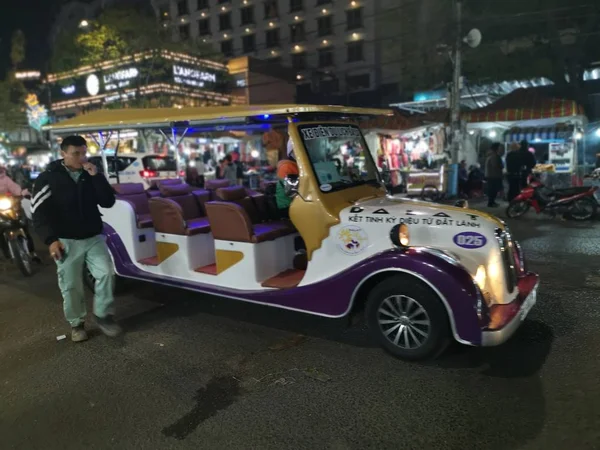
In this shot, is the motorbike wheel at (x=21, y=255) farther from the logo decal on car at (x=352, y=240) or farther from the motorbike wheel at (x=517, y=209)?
the motorbike wheel at (x=517, y=209)

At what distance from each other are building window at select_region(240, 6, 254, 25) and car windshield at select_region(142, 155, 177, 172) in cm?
3825

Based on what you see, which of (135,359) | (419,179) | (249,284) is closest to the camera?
(135,359)

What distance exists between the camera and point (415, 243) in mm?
3912

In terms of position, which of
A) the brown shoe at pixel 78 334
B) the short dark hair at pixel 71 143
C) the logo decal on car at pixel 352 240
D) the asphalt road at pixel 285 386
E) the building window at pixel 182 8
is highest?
the building window at pixel 182 8

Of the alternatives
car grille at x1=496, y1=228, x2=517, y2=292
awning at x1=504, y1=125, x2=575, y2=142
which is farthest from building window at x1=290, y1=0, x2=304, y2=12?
car grille at x1=496, y1=228, x2=517, y2=292

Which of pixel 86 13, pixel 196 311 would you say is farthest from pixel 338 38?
pixel 196 311

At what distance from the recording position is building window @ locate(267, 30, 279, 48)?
4766 centimetres

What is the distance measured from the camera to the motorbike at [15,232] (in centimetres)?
725

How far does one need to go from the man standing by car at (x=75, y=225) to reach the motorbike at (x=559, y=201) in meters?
9.89

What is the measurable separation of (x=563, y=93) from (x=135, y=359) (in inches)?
755

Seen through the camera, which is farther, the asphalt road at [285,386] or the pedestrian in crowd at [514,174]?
the pedestrian in crowd at [514,174]

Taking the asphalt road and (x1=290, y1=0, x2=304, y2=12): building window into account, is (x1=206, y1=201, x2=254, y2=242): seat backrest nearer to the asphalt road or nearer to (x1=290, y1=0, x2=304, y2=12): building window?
the asphalt road

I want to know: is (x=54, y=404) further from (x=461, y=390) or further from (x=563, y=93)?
(x=563, y=93)

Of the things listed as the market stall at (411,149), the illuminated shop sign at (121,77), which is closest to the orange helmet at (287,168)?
the market stall at (411,149)
